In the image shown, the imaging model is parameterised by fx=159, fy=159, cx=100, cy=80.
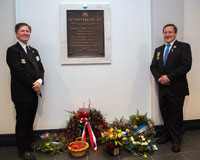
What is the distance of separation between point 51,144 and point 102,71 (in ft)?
4.52

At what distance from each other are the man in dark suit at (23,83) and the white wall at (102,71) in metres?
0.44

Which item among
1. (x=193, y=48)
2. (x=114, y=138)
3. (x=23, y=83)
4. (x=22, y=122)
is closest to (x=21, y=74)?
(x=23, y=83)

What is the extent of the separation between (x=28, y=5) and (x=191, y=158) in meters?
3.23

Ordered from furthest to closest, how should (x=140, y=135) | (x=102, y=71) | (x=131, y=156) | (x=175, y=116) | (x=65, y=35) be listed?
(x=102, y=71), (x=65, y=35), (x=140, y=135), (x=175, y=116), (x=131, y=156)

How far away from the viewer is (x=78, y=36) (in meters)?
2.65

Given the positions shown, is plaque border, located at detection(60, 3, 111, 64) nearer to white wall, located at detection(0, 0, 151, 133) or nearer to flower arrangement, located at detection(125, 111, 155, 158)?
white wall, located at detection(0, 0, 151, 133)

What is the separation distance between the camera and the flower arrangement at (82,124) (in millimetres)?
2412

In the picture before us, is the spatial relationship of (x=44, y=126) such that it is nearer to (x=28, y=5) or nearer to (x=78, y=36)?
(x=78, y=36)

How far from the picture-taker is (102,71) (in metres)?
2.72

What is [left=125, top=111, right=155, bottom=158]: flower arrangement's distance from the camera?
2197 millimetres

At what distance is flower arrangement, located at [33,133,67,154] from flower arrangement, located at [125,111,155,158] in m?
0.94

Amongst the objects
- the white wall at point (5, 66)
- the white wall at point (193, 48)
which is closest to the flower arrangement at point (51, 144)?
the white wall at point (5, 66)

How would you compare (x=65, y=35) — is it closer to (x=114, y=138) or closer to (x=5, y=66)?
(x=5, y=66)

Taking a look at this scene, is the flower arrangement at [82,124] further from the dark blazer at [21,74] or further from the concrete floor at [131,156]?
the dark blazer at [21,74]
